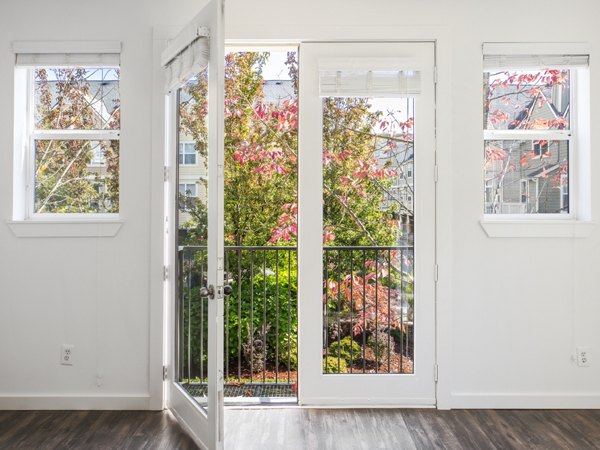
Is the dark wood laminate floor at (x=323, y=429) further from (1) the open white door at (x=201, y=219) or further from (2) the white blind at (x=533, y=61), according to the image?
(2) the white blind at (x=533, y=61)

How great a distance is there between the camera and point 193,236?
2.60 m

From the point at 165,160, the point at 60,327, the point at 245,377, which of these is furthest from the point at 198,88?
Result: the point at 245,377

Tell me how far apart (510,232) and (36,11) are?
3325mm

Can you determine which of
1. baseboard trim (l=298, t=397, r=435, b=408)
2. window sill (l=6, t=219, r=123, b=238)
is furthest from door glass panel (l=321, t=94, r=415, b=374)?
window sill (l=6, t=219, r=123, b=238)

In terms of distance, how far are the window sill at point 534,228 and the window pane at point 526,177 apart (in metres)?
0.13

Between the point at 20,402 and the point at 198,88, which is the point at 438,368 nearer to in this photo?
the point at 198,88

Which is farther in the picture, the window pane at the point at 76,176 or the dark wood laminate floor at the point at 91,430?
the window pane at the point at 76,176

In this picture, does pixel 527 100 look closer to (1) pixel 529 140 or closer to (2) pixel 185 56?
(1) pixel 529 140

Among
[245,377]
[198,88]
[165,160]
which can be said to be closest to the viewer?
[198,88]

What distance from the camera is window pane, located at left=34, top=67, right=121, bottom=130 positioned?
2.99 m

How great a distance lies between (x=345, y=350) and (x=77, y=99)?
2.42m

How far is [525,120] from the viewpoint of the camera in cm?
298

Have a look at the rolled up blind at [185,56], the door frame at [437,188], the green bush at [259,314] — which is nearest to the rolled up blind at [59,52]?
the door frame at [437,188]

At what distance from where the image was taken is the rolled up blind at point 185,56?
7.47 feet
